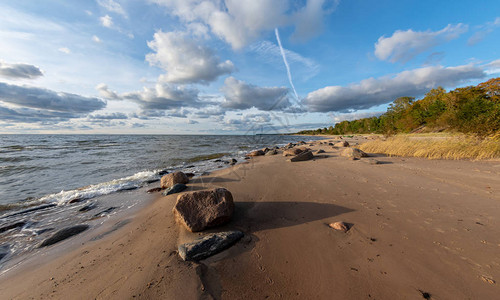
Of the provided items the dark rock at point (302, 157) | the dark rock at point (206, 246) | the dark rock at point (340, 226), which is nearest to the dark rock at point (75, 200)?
the dark rock at point (206, 246)

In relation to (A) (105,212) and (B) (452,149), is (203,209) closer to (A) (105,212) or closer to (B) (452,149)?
(A) (105,212)

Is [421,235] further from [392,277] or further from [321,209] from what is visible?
[321,209]

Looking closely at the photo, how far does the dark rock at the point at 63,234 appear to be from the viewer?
403 cm

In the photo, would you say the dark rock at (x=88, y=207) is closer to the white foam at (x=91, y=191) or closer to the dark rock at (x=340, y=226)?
the white foam at (x=91, y=191)

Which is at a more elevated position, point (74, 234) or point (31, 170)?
point (31, 170)

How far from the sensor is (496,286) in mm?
2133

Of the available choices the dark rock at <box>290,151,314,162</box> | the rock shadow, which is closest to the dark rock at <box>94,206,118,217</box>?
the rock shadow

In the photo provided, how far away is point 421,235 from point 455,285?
48.2 inches

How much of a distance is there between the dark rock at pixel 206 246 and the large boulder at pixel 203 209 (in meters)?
0.56

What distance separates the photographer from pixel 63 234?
4234 mm

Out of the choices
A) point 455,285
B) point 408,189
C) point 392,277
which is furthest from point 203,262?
point 408,189

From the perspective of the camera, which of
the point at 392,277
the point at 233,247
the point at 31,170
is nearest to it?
the point at 392,277

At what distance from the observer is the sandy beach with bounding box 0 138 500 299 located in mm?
2299

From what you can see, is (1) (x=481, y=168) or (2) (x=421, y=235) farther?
(1) (x=481, y=168)
